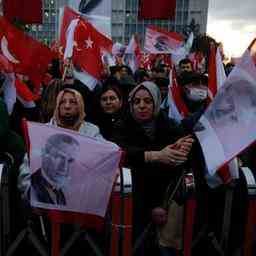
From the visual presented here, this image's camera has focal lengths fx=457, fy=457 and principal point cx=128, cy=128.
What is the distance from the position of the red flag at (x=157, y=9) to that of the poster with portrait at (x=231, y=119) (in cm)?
471

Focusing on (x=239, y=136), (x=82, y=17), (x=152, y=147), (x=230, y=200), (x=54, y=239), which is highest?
(x=82, y=17)

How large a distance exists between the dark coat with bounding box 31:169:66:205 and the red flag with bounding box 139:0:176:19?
499 centimetres

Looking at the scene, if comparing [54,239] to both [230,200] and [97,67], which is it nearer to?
[230,200]

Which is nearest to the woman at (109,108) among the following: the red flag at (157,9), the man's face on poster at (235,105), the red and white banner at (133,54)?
the man's face on poster at (235,105)

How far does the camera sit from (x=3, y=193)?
3.41 metres

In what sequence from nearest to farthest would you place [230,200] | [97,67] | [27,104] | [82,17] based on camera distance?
[230,200] → [27,104] → [97,67] → [82,17]

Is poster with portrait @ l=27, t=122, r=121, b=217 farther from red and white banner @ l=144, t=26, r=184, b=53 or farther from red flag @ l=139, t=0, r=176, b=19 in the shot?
red and white banner @ l=144, t=26, r=184, b=53

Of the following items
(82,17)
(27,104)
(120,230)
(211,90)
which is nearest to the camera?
(120,230)

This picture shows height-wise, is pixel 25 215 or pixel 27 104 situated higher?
pixel 27 104

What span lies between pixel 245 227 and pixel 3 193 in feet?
6.16

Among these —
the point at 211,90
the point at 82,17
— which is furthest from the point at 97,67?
the point at 211,90

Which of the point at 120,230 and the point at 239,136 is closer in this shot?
the point at 239,136

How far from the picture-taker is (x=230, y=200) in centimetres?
362

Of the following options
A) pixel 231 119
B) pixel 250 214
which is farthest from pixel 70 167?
pixel 250 214
